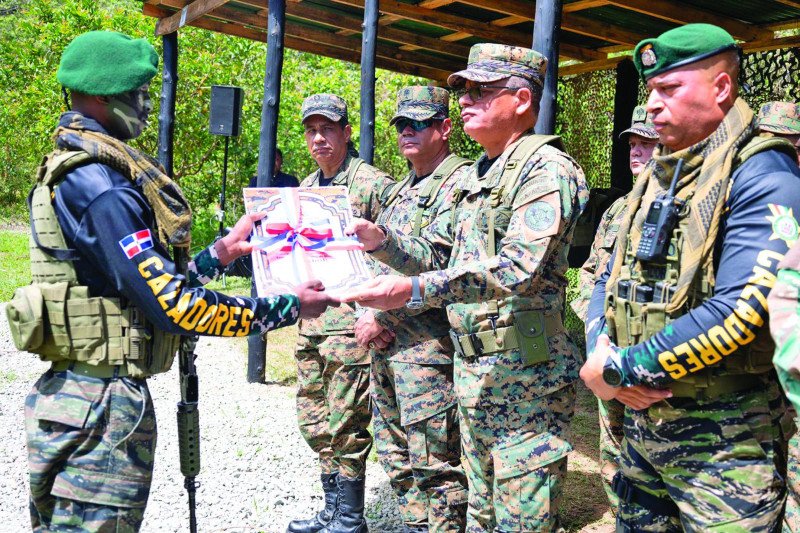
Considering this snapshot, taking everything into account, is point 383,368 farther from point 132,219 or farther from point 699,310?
point 699,310

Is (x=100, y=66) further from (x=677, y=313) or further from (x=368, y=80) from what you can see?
(x=368, y=80)

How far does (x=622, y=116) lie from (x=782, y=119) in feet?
10.8

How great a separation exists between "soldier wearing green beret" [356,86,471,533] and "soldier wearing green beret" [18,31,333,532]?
51.4 inches

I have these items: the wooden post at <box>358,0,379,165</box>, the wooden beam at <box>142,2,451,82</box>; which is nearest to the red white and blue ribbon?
the wooden post at <box>358,0,379,165</box>

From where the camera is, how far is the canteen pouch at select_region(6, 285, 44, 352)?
8.19ft

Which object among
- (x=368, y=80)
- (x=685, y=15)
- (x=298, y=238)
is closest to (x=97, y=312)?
(x=298, y=238)

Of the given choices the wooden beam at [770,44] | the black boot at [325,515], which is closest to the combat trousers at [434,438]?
the black boot at [325,515]

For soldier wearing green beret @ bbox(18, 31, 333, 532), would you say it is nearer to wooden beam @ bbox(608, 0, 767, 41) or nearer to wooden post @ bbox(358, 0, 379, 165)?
wooden post @ bbox(358, 0, 379, 165)

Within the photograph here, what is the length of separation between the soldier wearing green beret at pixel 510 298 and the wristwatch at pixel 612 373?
549 mm

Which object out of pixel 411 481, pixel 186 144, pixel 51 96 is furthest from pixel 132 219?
pixel 51 96

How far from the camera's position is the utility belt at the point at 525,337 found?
3.01m

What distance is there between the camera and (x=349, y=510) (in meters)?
4.39

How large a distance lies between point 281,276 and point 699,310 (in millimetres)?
1619

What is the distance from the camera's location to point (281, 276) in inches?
123
